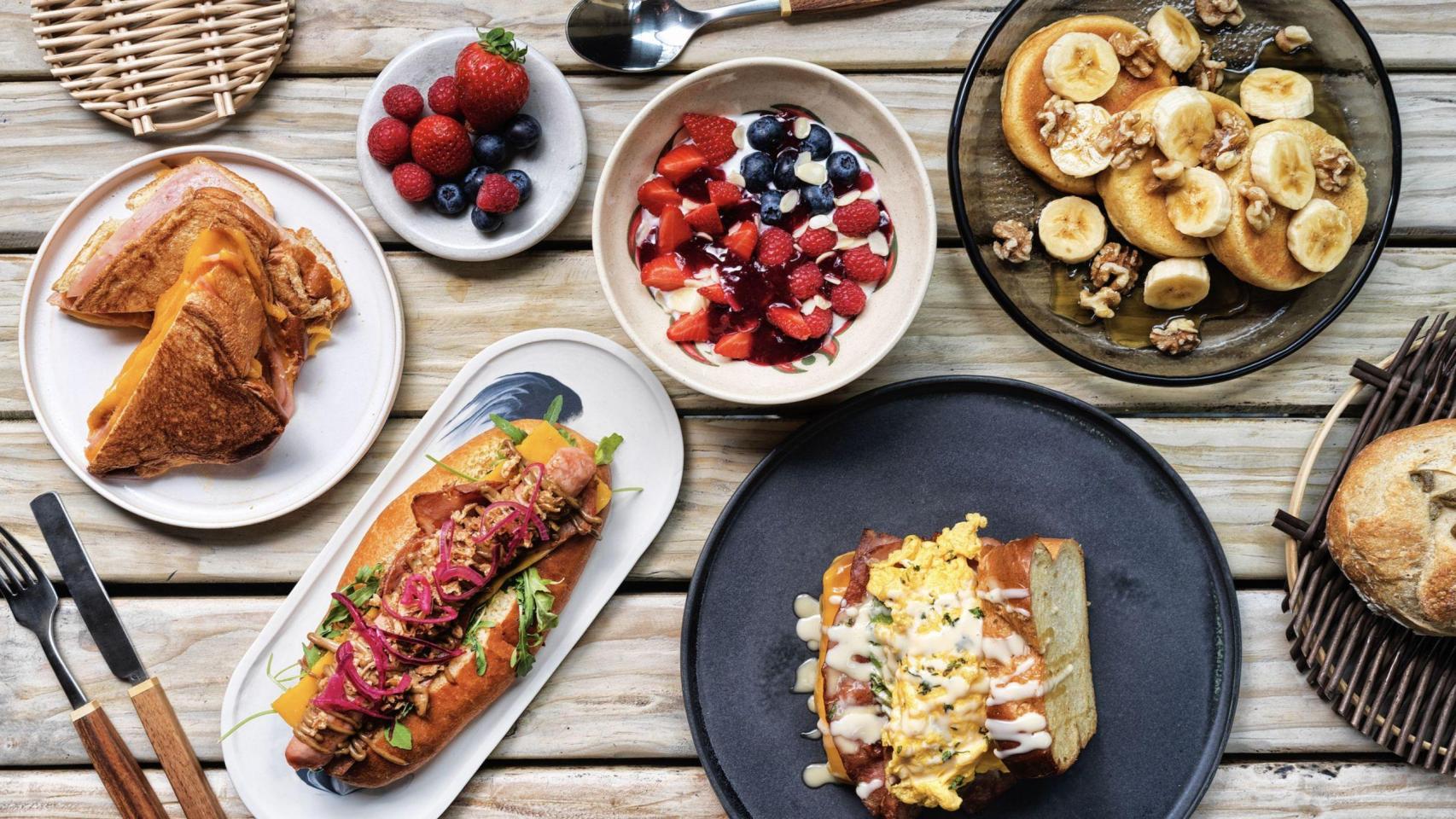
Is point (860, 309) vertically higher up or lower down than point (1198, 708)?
higher up

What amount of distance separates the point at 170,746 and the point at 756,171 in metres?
1.90

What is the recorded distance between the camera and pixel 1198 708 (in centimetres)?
213

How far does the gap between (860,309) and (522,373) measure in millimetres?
807

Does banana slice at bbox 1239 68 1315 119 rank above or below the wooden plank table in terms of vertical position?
above

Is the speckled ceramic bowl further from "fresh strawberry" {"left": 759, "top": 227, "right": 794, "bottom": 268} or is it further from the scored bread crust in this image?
the scored bread crust

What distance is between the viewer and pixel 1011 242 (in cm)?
206

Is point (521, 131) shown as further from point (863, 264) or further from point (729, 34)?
point (863, 264)

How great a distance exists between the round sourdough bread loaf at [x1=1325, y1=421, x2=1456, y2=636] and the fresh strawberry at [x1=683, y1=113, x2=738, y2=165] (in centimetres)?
154

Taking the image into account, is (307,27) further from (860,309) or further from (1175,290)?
(1175,290)

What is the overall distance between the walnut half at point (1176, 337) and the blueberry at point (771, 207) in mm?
876

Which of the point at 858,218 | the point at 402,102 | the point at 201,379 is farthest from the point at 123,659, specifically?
the point at 858,218

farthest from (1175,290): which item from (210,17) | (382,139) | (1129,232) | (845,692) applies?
(210,17)

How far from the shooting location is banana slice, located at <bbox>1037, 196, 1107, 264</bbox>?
6.79 feet

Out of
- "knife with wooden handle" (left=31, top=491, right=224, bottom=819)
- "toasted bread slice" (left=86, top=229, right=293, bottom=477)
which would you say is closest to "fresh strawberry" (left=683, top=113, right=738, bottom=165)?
"toasted bread slice" (left=86, top=229, right=293, bottom=477)
